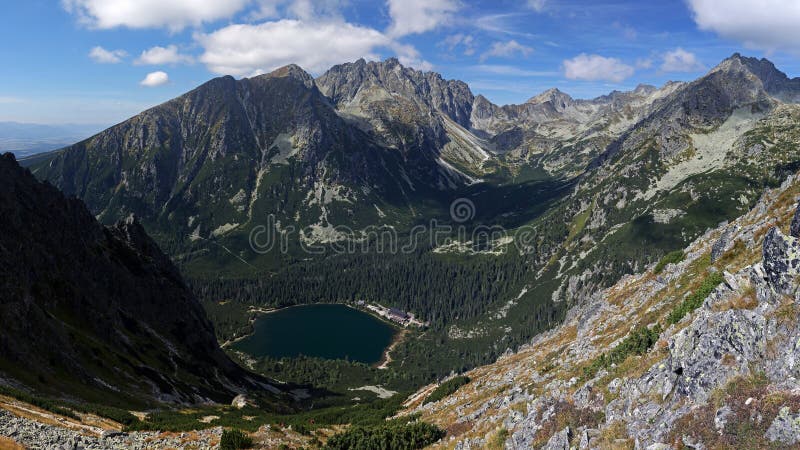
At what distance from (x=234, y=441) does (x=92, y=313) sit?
74.0 m

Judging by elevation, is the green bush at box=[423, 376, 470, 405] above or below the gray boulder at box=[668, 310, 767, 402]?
below

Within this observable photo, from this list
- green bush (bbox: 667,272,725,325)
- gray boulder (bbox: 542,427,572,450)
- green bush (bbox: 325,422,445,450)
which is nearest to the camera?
gray boulder (bbox: 542,427,572,450)

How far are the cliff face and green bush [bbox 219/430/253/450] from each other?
103ft

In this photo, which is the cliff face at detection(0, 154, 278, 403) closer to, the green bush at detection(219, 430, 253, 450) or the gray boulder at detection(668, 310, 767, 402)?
the green bush at detection(219, 430, 253, 450)

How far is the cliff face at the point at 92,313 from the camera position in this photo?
67875mm

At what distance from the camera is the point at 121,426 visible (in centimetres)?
4556

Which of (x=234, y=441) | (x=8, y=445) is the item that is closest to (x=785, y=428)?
(x=234, y=441)

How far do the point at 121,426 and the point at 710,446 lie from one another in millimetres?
51412

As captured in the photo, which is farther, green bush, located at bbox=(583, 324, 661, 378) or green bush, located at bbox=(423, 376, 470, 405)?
green bush, located at bbox=(423, 376, 470, 405)

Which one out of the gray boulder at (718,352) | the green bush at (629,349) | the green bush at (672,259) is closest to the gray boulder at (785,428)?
the gray boulder at (718,352)

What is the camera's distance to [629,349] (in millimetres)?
38250

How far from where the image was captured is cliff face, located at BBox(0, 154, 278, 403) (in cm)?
6788

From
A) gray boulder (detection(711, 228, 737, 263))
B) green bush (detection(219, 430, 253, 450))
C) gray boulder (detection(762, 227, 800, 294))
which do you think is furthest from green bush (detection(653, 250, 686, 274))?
green bush (detection(219, 430, 253, 450))

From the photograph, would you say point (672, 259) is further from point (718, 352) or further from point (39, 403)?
point (39, 403)
